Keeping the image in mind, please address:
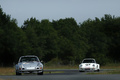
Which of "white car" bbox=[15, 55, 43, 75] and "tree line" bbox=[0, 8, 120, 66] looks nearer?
"white car" bbox=[15, 55, 43, 75]

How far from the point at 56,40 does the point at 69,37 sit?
741 centimetres

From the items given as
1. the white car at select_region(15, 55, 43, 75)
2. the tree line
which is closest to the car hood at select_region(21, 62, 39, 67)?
the white car at select_region(15, 55, 43, 75)

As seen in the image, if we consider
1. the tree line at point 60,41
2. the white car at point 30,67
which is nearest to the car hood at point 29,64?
the white car at point 30,67

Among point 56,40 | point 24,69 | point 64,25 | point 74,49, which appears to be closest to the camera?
point 24,69

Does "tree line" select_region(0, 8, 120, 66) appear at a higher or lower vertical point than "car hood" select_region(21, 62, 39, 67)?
higher

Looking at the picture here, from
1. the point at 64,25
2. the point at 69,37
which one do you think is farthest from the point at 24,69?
the point at 64,25

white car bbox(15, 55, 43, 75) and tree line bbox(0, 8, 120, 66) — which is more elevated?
tree line bbox(0, 8, 120, 66)

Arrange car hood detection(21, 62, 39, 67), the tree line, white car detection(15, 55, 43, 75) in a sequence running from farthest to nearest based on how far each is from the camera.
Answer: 1. the tree line
2. car hood detection(21, 62, 39, 67)
3. white car detection(15, 55, 43, 75)

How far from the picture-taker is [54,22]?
110125 mm

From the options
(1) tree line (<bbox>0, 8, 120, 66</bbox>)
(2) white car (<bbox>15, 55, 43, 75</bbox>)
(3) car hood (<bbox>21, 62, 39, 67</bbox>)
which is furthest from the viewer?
(1) tree line (<bbox>0, 8, 120, 66</bbox>)

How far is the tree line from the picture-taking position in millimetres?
68875

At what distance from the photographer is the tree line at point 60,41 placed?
226 ft

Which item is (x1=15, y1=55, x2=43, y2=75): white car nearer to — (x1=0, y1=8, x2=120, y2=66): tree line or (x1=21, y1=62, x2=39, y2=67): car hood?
(x1=21, y1=62, x2=39, y2=67): car hood

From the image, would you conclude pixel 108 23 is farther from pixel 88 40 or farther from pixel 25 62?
pixel 25 62
